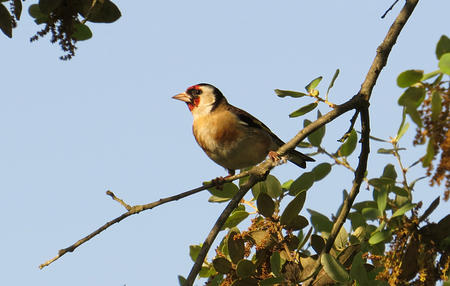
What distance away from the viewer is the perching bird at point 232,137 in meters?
6.01

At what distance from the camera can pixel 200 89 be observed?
727cm

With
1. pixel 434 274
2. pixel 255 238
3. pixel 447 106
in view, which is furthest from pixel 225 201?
pixel 447 106

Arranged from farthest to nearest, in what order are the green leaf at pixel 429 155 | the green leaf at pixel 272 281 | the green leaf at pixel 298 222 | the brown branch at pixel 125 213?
the green leaf at pixel 298 222 < the green leaf at pixel 272 281 < the brown branch at pixel 125 213 < the green leaf at pixel 429 155

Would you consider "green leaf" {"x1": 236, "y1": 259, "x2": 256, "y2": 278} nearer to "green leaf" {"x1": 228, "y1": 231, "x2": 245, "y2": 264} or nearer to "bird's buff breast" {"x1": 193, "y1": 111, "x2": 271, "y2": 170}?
"green leaf" {"x1": 228, "y1": 231, "x2": 245, "y2": 264}

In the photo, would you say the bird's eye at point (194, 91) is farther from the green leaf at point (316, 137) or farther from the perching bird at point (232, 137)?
the green leaf at point (316, 137)

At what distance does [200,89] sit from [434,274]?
4.47 meters

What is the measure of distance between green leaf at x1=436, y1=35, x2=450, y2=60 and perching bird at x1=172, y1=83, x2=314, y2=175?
136 inches

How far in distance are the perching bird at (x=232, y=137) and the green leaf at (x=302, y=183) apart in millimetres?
1747

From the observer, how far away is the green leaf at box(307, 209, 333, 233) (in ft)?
12.5

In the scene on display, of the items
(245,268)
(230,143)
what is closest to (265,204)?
(245,268)

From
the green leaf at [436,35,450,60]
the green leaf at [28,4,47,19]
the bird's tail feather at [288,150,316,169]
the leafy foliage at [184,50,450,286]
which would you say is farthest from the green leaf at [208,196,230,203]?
the bird's tail feather at [288,150,316,169]

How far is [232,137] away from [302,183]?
206 cm

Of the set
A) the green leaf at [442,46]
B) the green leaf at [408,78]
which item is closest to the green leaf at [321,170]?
the green leaf at [408,78]

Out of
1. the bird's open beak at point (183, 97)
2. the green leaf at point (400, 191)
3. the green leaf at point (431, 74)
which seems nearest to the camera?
the green leaf at point (431, 74)
